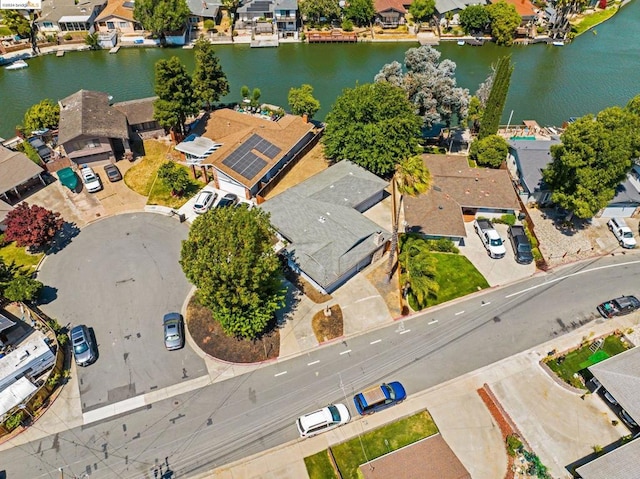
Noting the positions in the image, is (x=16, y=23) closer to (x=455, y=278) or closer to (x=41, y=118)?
(x=41, y=118)

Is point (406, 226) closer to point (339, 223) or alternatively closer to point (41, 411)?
point (339, 223)

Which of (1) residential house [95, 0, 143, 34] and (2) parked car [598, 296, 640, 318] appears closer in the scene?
(2) parked car [598, 296, 640, 318]

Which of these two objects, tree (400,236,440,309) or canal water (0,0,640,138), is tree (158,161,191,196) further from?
canal water (0,0,640,138)

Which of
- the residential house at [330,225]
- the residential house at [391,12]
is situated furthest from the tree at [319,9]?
the residential house at [330,225]

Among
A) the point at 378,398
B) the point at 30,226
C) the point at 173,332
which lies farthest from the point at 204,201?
the point at 378,398

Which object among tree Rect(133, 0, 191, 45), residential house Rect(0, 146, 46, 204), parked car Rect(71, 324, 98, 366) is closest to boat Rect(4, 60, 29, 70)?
tree Rect(133, 0, 191, 45)

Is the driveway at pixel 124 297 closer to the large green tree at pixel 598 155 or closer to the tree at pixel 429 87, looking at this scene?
the tree at pixel 429 87
